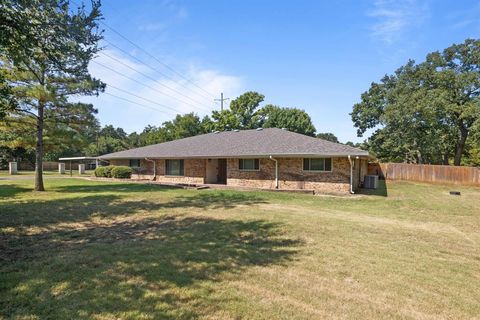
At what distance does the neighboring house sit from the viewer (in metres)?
16.0

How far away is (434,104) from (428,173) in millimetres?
8035

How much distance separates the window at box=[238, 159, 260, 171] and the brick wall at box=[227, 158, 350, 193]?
21cm

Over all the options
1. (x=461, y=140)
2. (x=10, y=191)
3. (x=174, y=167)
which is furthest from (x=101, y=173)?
(x=461, y=140)

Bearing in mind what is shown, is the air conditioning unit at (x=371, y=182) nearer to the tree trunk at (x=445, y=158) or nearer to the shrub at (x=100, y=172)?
the shrub at (x=100, y=172)

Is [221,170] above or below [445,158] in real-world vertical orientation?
below

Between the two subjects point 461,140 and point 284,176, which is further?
point 461,140

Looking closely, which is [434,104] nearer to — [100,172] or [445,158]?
[445,158]

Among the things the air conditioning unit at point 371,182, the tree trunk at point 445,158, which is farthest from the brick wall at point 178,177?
the tree trunk at point 445,158

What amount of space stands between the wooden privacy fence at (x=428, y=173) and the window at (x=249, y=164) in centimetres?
1444

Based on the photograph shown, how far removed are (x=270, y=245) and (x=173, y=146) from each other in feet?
64.5

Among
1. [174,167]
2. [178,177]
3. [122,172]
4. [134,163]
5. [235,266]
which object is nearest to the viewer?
[235,266]

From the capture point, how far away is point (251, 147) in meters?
19.3

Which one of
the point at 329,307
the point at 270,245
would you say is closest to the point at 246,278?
the point at 329,307

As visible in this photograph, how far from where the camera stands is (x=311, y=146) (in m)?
17.1
